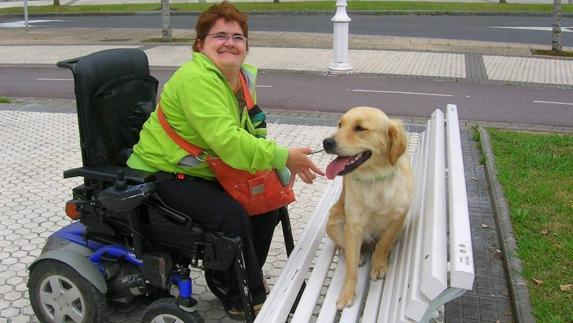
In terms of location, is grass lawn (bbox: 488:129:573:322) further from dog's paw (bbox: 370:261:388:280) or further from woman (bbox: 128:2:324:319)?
woman (bbox: 128:2:324:319)

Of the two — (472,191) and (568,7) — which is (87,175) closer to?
(472,191)

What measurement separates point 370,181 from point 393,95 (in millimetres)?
8329

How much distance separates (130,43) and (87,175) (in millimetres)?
15999

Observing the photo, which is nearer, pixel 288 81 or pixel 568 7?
pixel 288 81

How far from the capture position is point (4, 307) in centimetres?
379

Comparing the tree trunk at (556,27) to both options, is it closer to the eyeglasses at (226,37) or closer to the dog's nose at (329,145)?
the eyeglasses at (226,37)

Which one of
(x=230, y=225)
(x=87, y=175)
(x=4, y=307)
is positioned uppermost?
(x=87, y=175)

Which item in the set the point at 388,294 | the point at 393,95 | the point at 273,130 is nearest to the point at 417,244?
the point at 388,294

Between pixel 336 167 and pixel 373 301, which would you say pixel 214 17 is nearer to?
pixel 336 167

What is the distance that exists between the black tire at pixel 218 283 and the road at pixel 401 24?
17.5 meters

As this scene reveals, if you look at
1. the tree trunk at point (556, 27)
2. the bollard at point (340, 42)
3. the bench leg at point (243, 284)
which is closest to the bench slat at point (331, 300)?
the bench leg at point (243, 284)

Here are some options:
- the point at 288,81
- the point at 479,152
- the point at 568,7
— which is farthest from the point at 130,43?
the point at 568,7

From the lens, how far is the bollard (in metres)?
13.0

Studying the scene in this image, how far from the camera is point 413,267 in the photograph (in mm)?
2539
